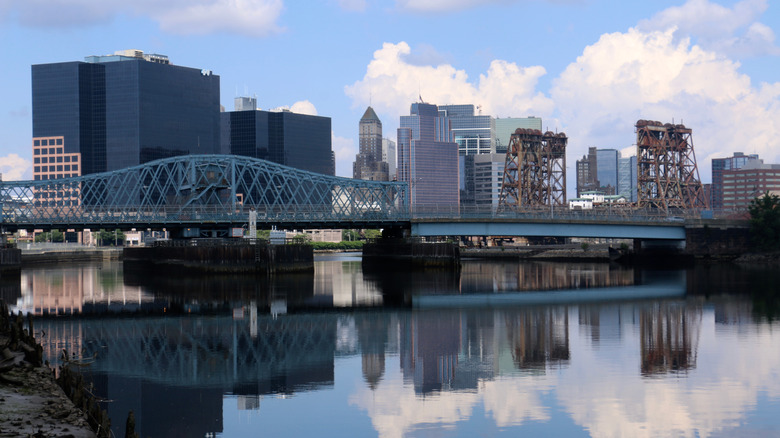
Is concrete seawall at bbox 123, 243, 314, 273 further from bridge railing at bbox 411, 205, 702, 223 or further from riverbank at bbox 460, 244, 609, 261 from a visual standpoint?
riverbank at bbox 460, 244, 609, 261

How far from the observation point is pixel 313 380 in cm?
3347

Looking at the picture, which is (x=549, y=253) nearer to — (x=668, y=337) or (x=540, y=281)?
(x=540, y=281)

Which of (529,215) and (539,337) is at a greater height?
(529,215)

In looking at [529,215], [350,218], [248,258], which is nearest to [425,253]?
[350,218]

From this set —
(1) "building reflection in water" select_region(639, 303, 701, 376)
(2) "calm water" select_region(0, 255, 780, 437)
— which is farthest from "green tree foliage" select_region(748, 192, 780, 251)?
(1) "building reflection in water" select_region(639, 303, 701, 376)

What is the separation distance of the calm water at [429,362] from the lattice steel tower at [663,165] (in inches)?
4565

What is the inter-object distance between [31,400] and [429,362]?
1669cm

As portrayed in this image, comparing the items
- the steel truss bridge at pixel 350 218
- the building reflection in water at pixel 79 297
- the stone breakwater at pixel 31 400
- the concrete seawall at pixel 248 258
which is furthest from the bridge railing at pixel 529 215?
the stone breakwater at pixel 31 400

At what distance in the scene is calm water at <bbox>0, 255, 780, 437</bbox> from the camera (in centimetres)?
2667

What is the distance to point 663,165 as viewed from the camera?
187 meters

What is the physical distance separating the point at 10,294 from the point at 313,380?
53.3 m

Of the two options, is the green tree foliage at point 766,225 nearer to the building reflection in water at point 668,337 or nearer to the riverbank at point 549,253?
the riverbank at point 549,253

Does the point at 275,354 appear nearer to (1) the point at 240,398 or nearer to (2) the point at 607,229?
(1) the point at 240,398

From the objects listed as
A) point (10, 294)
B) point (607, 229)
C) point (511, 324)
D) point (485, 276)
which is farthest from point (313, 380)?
point (607, 229)
